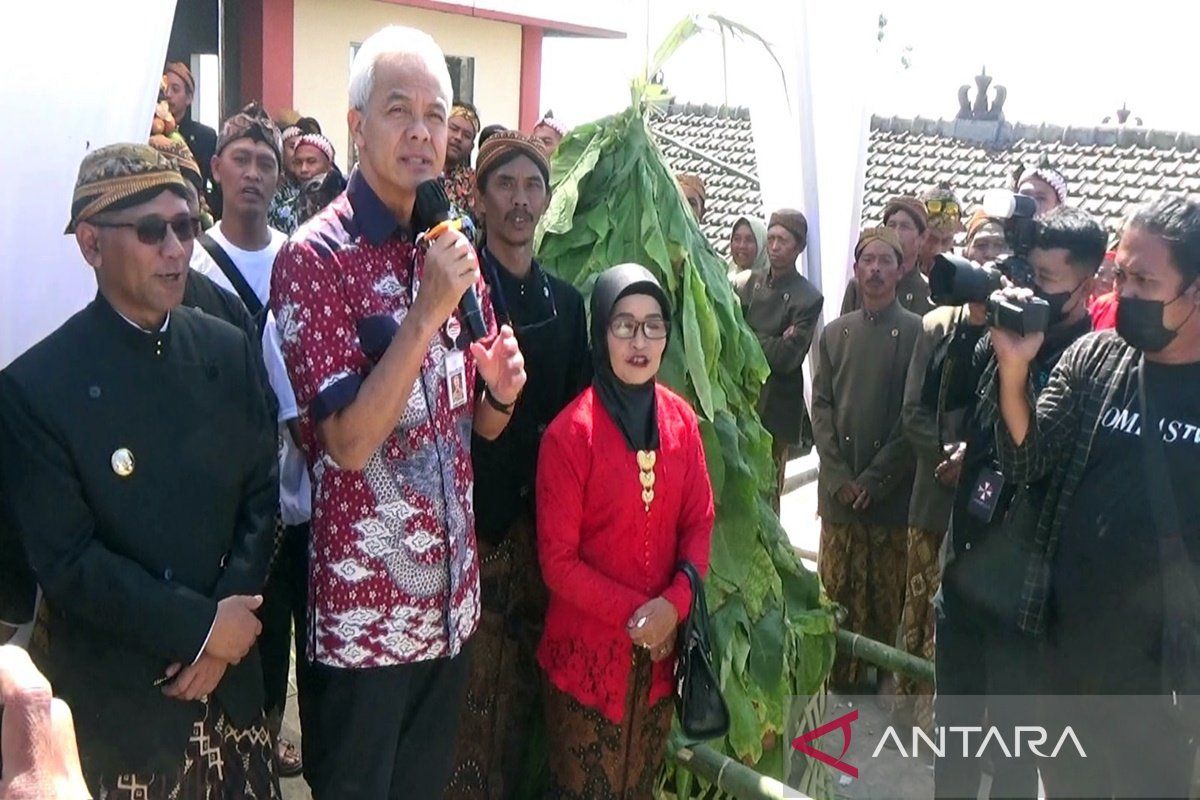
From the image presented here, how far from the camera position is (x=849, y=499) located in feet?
14.2

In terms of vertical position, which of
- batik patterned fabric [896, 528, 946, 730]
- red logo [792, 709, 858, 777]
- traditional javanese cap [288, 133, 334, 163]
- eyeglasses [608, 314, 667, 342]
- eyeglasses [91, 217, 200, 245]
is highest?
traditional javanese cap [288, 133, 334, 163]

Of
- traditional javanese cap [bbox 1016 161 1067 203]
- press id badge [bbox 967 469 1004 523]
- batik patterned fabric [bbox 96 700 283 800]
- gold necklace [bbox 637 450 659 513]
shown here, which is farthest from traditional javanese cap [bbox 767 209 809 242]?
batik patterned fabric [bbox 96 700 283 800]

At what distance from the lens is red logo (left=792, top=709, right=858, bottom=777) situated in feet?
10.6

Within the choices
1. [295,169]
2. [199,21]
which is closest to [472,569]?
[295,169]

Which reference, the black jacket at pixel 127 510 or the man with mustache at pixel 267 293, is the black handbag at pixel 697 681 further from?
the black jacket at pixel 127 510

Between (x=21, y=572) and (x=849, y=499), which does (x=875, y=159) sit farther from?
(x=21, y=572)

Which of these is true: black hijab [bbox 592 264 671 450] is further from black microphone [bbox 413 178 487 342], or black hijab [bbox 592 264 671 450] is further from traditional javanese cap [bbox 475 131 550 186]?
black microphone [bbox 413 178 487 342]

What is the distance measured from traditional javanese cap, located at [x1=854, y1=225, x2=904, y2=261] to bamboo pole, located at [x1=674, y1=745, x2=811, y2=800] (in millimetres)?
2505

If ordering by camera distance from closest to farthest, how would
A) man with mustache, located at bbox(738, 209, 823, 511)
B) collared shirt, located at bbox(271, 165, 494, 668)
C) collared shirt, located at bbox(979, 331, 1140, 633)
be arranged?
collared shirt, located at bbox(271, 165, 494, 668), collared shirt, located at bbox(979, 331, 1140, 633), man with mustache, located at bbox(738, 209, 823, 511)

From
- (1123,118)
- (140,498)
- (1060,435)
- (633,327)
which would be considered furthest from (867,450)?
(1123,118)

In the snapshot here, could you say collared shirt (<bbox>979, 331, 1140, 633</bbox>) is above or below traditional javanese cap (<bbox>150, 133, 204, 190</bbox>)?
below

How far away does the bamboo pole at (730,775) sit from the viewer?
8.19 feet

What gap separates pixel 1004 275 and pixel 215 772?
2154mm

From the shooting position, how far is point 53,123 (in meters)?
2.25
